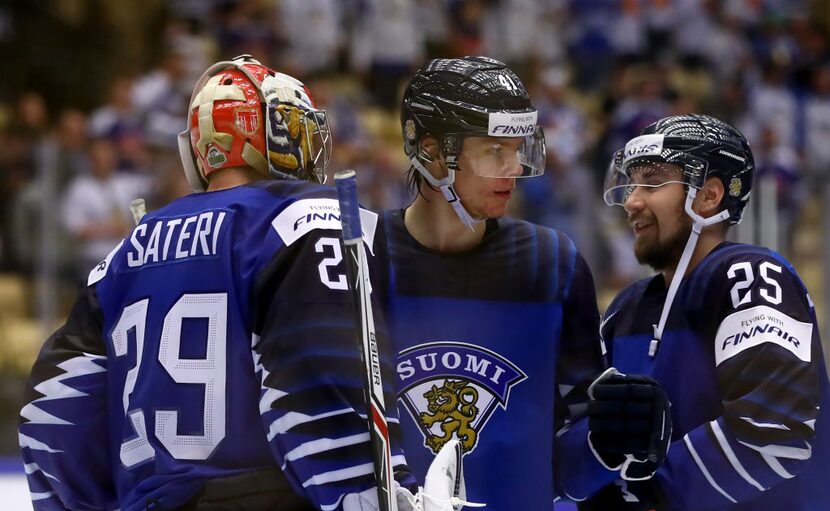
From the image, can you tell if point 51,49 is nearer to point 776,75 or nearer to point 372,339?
point 776,75

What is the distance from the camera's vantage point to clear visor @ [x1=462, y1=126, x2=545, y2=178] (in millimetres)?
2818

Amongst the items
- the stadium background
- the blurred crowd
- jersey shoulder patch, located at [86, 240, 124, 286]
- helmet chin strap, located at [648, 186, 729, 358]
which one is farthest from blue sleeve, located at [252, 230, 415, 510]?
the blurred crowd

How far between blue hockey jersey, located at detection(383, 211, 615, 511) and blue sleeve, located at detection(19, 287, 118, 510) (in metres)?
0.63

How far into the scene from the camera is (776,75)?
11.6 meters

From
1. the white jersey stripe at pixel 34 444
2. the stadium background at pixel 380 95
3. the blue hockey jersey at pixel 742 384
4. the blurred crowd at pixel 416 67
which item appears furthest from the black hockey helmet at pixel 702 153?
the blurred crowd at pixel 416 67

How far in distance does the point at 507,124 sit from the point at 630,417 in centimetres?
65

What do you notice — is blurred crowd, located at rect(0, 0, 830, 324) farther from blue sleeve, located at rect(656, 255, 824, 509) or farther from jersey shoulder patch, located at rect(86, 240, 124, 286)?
jersey shoulder patch, located at rect(86, 240, 124, 286)

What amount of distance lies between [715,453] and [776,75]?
941 cm

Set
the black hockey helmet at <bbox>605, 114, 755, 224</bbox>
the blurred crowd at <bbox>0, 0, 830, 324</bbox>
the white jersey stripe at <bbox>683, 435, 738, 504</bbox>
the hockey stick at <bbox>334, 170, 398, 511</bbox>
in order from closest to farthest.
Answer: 1. the hockey stick at <bbox>334, 170, 398, 511</bbox>
2. the white jersey stripe at <bbox>683, 435, 738, 504</bbox>
3. the black hockey helmet at <bbox>605, 114, 755, 224</bbox>
4. the blurred crowd at <bbox>0, 0, 830, 324</bbox>

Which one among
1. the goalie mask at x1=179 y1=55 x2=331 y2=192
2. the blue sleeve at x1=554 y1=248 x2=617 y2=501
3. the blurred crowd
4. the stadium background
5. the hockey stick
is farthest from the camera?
the blurred crowd

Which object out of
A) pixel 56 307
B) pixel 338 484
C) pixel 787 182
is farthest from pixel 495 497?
pixel 787 182

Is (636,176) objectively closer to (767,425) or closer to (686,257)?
(686,257)

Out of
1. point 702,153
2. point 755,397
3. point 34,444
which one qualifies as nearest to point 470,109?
point 702,153

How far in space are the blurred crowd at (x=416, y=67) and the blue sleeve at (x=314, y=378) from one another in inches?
190
